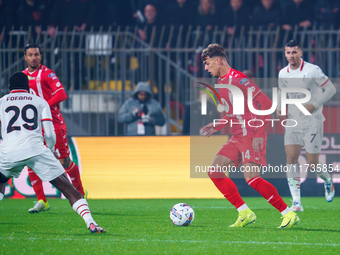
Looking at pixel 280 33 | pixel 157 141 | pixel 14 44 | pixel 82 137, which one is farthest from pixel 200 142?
pixel 14 44

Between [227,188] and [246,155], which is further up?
[246,155]

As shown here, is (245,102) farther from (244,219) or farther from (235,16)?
(235,16)

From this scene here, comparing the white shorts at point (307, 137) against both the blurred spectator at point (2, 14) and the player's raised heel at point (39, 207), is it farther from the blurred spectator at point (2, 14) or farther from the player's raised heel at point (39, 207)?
the blurred spectator at point (2, 14)

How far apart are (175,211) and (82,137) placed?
464cm

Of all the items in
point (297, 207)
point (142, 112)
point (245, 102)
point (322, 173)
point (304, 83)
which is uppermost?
point (304, 83)

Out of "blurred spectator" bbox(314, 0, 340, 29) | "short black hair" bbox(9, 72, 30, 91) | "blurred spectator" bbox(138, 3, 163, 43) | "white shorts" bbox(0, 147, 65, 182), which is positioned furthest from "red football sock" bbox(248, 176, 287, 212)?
"blurred spectator" bbox(314, 0, 340, 29)

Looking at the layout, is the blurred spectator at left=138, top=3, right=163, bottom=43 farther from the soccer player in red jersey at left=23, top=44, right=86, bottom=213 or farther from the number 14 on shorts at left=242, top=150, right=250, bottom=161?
the number 14 on shorts at left=242, top=150, right=250, bottom=161

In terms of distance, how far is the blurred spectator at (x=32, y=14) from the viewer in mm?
14562

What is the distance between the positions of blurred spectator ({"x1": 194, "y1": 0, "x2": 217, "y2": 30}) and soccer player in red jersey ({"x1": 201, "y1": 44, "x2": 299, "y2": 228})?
6612 millimetres

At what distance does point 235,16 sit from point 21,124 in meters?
8.28

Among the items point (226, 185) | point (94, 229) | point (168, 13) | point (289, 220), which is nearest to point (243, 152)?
point (226, 185)

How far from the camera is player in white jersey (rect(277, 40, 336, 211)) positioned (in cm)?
957

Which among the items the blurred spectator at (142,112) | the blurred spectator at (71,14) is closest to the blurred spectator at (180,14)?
the blurred spectator at (71,14)

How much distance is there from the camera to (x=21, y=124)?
21.7 feet
